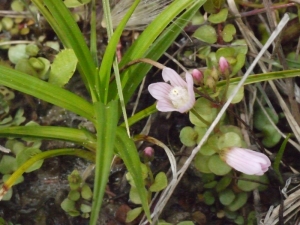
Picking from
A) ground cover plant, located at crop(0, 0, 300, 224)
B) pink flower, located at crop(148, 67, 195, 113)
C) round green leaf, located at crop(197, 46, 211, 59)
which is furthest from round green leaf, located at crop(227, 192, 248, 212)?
round green leaf, located at crop(197, 46, 211, 59)

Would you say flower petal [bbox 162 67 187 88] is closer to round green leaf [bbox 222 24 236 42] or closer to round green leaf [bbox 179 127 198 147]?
round green leaf [bbox 179 127 198 147]

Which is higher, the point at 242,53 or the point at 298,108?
the point at 242,53

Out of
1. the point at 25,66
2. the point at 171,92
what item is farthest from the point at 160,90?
the point at 25,66

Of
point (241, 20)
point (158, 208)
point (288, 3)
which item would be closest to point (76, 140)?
point (158, 208)

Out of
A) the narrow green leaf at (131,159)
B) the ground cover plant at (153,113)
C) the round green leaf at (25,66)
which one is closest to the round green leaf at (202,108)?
the ground cover plant at (153,113)

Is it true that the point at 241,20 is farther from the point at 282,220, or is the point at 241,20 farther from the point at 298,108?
the point at 282,220

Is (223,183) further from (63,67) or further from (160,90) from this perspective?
(63,67)
